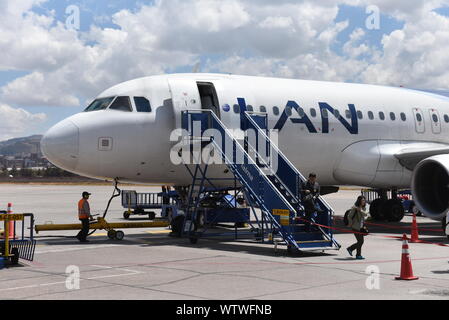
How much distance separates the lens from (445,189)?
1994 centimetres

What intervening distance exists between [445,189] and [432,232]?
2.59m

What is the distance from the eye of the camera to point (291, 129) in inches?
803

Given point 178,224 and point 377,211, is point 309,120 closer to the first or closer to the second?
point 178,224

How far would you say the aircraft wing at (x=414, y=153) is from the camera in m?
21.2

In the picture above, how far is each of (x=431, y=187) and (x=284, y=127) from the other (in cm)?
489

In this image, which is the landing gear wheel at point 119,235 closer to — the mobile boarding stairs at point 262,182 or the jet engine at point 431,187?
the mobile boarding stairs at point 262,182

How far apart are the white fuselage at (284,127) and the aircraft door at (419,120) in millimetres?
41

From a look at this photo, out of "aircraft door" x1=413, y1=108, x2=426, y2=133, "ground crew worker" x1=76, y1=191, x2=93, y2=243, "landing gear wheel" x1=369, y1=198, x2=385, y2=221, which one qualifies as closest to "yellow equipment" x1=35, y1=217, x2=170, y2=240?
"ground crew worker" x1=76, y1=191, x2=93, y2=243

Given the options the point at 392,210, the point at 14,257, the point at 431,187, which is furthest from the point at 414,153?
the point at 14,257

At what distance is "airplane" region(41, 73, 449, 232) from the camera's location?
1825 centimetres
